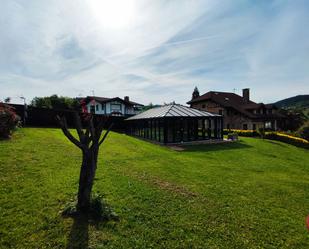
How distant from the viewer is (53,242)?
3002 millimetres

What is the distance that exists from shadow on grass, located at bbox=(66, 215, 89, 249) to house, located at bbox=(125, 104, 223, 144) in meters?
11.1

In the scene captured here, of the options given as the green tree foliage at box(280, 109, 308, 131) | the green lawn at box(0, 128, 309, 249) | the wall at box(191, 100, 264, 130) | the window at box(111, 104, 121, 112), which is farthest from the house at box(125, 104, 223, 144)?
the green tree foliage at box(280, 109, 308, 131)

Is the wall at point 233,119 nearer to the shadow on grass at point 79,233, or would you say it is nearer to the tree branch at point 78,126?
the tree branch at point 78,126

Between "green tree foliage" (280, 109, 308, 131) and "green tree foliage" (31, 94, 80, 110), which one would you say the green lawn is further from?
"green tree foliage" (31, 94, 80, 110)

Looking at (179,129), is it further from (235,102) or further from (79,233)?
(235,102)

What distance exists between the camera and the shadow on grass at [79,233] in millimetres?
2946

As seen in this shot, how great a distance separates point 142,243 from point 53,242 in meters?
1.40

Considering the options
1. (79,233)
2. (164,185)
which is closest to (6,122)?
(164,185)

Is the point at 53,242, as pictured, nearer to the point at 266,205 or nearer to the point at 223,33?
the point at 266,205

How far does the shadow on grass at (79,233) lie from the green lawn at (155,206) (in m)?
0.02

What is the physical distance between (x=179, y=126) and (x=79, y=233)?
496 inches

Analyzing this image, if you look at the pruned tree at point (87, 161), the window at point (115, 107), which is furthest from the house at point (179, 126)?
the window at point (115, 107)

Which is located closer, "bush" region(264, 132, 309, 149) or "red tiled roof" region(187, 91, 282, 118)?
"bush" region(264, 132, 309, 149)

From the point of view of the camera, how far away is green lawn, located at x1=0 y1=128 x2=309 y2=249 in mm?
3244
